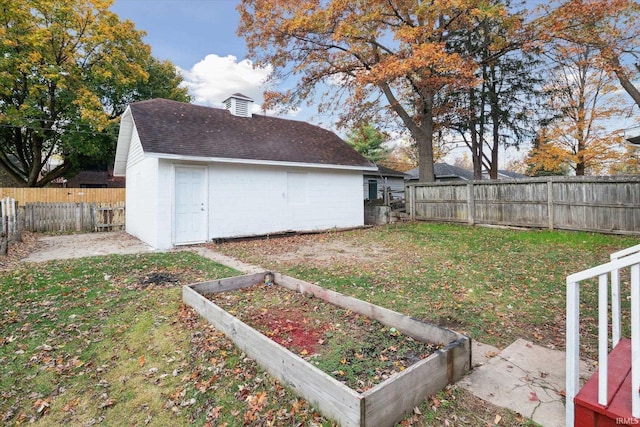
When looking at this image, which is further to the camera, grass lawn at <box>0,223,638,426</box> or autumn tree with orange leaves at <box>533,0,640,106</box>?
autumn tree with orange leaves at <box>533,0,640,106</box>

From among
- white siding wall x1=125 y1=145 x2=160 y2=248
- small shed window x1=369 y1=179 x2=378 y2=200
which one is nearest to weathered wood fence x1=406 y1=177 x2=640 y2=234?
small shed window x1=369 y1=179 x2=378 y2=200

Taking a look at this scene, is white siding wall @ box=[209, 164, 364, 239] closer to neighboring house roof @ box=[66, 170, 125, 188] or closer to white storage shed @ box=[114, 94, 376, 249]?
white storage shed @ box=[114, 94, 376, 249]

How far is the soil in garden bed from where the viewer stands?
111 inches

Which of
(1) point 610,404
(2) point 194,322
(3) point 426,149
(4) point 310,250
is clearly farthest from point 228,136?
(1) point 610,404

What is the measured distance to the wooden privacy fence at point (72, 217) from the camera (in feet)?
44.0

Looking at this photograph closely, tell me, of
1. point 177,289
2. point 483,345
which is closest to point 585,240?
point 483,345

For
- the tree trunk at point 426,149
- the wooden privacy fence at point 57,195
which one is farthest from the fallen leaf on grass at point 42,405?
the wooden privacy fence at point 57,195

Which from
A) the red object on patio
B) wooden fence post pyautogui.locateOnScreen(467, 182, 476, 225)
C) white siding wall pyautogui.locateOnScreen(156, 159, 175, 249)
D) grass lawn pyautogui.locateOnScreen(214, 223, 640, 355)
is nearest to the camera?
the red object on patio

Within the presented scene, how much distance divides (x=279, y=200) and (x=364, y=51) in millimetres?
7978

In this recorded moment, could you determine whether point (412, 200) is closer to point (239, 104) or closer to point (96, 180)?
point (239, 104)

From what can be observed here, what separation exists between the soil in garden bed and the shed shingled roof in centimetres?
669

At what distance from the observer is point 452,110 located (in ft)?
58.7

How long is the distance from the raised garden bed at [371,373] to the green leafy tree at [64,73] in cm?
1973

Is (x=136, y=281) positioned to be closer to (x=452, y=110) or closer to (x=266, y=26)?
(x=266, y=26)
